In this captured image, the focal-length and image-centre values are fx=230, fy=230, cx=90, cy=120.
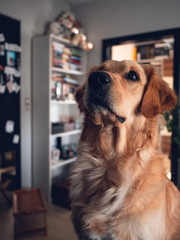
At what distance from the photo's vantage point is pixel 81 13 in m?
3.68

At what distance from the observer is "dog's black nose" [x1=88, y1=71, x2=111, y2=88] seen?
1.09 meters

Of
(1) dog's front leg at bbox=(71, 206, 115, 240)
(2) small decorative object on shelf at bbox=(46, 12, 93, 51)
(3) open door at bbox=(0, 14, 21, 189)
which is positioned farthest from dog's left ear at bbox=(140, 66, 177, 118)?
(2) small decorative object on shelf at bbox=(46, 12, 93, 51)

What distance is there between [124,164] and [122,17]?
2.79m

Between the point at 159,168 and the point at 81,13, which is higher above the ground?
the point at 81,13

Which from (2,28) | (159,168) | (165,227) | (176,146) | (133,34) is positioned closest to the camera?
(165,227)

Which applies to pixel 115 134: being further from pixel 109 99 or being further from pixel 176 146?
pixel 176 146

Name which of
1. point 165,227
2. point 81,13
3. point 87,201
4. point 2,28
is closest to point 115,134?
point 87,201

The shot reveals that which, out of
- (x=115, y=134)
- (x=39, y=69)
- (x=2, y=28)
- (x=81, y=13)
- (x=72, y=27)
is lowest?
(x=115, y=134)

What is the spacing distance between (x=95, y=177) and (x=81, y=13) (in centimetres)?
320

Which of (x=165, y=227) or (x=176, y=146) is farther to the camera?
(x=176, y=146)

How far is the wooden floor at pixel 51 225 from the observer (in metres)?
2.21

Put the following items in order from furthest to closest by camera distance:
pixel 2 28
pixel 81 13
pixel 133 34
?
pixel 81 13, pixel 133 34, pixel 2 28

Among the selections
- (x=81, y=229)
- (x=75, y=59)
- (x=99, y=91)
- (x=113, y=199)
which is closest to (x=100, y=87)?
(x=99, y=91)

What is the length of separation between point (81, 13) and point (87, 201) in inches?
129
